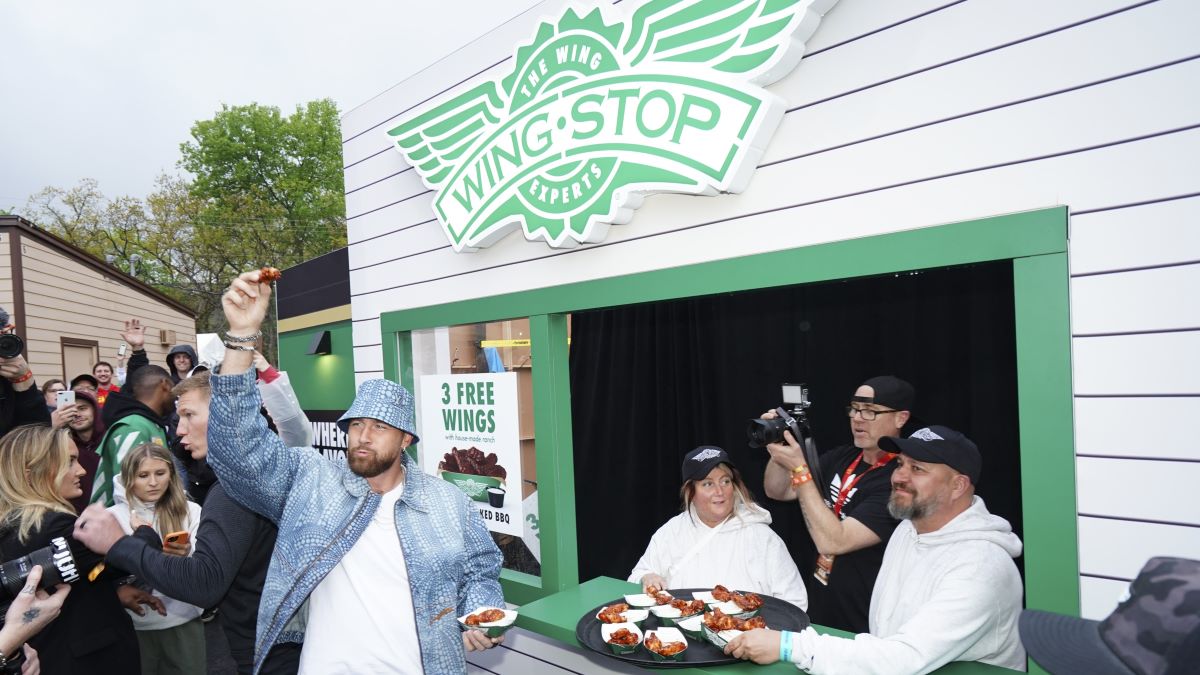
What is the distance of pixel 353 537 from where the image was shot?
2.42 metres

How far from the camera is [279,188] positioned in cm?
3094

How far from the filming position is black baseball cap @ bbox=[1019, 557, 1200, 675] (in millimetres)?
998

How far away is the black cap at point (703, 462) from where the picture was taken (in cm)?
307

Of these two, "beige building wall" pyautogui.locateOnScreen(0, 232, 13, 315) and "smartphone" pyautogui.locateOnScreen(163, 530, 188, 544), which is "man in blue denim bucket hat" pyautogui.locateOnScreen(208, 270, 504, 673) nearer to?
"smartphone" pyautogui.locateOnScreen(163, 530, 188, 544)

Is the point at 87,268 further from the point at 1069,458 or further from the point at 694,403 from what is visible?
Result: the point at 1069,458

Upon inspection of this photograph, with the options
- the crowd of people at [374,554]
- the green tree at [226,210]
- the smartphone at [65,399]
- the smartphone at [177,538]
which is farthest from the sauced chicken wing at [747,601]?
the green tree at [226,210]

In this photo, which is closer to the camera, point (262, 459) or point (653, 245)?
point (262, 459)

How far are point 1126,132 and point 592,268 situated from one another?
187 cm

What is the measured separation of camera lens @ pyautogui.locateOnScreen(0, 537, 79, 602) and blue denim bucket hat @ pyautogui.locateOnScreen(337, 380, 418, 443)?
0.86 metres

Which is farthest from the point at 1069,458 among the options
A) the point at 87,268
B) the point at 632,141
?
the point at 87,268

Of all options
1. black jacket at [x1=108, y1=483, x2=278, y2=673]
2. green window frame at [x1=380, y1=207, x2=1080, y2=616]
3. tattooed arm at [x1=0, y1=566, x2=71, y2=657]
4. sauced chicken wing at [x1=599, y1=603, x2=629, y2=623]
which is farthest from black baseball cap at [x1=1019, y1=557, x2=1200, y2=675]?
tattooed arm at [x1=0, y1=566, x2=71, y2=657]

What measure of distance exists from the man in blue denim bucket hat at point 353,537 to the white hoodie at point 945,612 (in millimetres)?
1177

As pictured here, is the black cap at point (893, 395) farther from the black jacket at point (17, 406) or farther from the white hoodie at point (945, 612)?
the black jacket at point (17, 406)

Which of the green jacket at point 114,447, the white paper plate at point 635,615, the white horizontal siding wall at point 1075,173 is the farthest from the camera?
the green jacket at point 114,447
